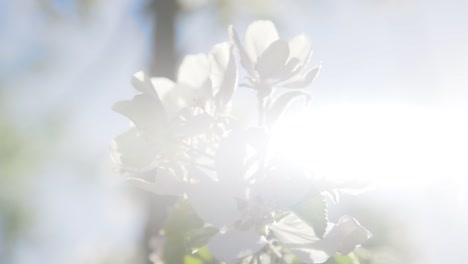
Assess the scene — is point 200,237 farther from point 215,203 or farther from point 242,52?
point 242,52

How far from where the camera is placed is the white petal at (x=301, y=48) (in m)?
0.90

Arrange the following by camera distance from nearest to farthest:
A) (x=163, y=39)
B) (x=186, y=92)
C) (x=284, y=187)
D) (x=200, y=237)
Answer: (x=284, y=187) → (x=200, y=237) → (x=186, y=92) → (x=163, y=39)

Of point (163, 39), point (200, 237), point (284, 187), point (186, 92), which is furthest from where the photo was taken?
point (163, 39)

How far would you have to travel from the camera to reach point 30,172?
7.08 metres

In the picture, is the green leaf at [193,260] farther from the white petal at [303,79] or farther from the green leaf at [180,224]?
the white petal at [303,79]

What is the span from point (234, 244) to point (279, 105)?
192 mm

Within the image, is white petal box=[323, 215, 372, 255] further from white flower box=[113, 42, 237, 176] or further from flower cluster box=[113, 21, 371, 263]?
white flower box=[113, 42, 237, 176]

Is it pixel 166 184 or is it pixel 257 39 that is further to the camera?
pixel 257 39

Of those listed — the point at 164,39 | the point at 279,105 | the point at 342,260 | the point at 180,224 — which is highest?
the point at 164,39

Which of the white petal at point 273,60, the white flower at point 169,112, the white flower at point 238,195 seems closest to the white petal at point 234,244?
the white flower at point 238,195

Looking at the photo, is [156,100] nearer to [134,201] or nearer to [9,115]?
[134,201]

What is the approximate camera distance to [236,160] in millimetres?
734

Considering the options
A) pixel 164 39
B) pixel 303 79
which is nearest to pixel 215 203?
pixel 303 79

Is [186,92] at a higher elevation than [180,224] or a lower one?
higher
